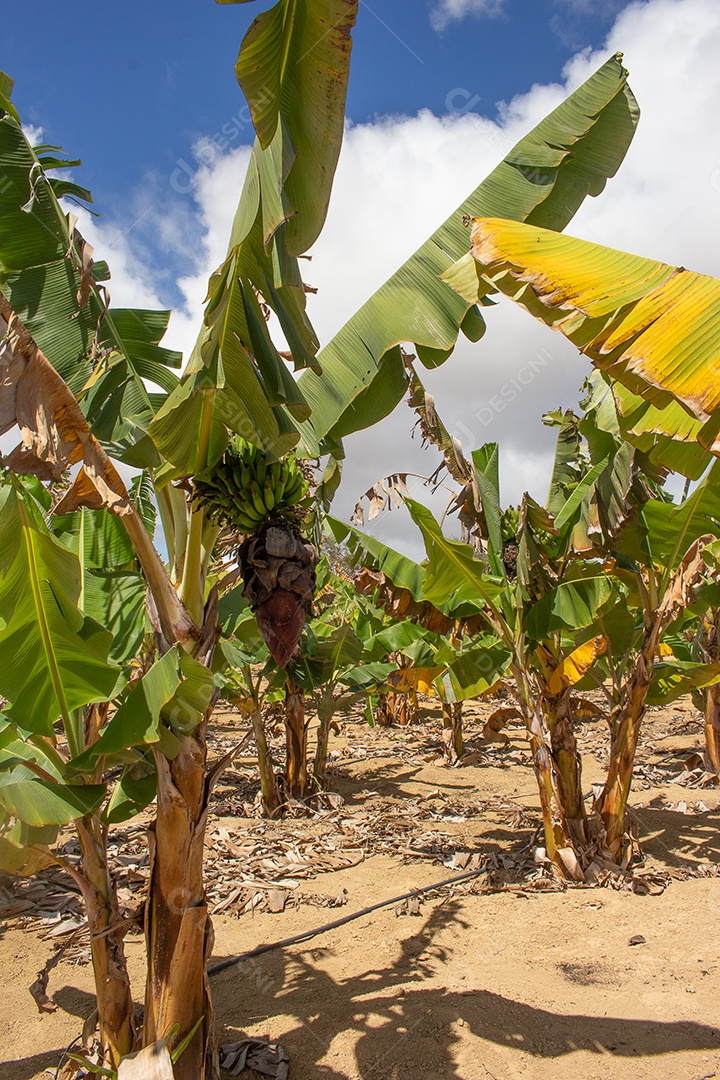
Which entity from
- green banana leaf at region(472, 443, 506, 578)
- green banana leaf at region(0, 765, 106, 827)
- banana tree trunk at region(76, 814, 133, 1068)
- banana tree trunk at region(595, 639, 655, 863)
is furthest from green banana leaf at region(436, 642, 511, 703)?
green banana leaf at region(0, 765, 106, 827)

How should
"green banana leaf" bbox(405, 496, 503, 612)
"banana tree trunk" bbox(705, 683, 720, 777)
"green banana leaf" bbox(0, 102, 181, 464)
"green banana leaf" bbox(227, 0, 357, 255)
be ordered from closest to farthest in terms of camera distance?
"green banana leaf" bbox(227, 0, 357, 255) < "green banana leaf" bbox(0, 102, 181, 464) < "green banana leaf" bbox(405, 496, 503, 612) < "banana tree trunk" bbox(705, 683, 720, 777)

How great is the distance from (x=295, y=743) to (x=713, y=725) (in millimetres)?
5653

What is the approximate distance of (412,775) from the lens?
34.3 feet

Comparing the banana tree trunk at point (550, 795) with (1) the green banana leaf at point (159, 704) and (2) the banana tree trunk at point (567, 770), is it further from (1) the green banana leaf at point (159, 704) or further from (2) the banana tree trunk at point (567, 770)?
(1) the green banana leaf at point (159, 704)

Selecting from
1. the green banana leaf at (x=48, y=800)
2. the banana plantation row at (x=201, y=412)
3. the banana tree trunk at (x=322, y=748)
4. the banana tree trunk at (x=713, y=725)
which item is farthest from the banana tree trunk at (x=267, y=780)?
the banana tree trunk at (x=713, y=725)

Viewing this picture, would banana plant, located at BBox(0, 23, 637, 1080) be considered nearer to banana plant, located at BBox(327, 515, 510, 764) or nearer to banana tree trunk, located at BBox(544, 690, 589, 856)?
banana plant, located at BBox(327, 515, 510, 764)

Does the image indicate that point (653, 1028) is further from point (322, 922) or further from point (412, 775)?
point (412, 775)

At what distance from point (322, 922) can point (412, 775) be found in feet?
17.1

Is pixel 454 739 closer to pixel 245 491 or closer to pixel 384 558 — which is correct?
pixel 384 558

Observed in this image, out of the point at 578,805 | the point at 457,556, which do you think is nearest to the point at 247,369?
the point at 457,556

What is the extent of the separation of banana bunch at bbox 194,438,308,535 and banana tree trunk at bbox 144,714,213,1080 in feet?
2.85

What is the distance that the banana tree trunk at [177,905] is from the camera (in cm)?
279

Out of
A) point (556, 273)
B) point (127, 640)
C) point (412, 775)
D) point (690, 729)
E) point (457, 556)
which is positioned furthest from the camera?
point (690, 729)

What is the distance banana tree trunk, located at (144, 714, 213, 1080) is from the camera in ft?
9.16
